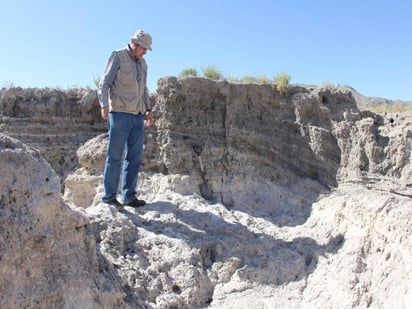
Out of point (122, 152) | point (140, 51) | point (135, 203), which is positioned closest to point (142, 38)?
point (140, 51)

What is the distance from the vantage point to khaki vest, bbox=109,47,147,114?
17.5 ft

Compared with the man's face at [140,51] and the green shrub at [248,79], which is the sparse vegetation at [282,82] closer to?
the green shrub at [248,79]

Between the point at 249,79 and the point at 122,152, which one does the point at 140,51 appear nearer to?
the point at 122,152

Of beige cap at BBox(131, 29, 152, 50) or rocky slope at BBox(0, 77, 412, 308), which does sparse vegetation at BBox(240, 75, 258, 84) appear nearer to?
rocky slope at BBox(0, 77, 412, 308)

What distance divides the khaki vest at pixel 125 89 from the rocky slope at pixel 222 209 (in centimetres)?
107

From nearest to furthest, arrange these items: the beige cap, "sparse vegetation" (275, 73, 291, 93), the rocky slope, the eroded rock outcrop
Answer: the eroded rock outcrop
the rocky slope
the beige cap
"sparse vegetation" (275, 73, 291, 93)

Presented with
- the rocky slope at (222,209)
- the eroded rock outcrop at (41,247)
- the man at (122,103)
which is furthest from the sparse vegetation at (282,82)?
the eroded rock outcrop at (41,247)

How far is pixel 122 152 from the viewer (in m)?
5.39

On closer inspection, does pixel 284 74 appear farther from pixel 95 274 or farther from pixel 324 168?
pixel 95 274

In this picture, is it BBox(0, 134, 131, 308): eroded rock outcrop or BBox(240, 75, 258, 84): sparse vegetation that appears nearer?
BBox(0, 134, 131, 308): eroded rock outcrop

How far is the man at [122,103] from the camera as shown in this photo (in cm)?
530

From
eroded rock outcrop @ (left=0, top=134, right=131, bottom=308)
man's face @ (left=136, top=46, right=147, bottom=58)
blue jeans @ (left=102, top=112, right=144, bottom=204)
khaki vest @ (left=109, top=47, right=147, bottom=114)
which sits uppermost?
man's face @ (left=136, top=46, right=147, bottom=58)

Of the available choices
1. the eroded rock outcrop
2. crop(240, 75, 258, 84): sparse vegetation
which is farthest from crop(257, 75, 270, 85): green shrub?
the eroded rock outcrop

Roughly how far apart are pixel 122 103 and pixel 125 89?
172 mm
